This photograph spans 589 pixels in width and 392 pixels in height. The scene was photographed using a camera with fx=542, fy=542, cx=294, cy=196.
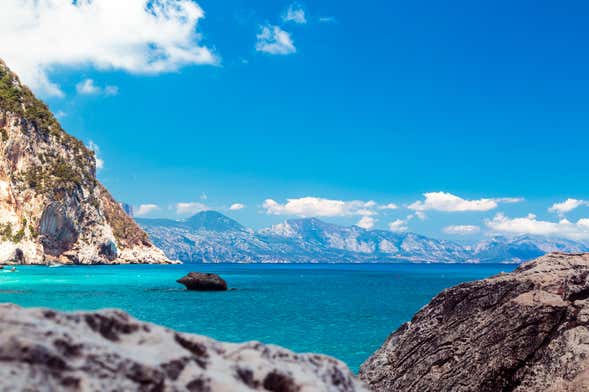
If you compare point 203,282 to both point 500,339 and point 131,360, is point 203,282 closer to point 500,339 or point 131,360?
point 500,339

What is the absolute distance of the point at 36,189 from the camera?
567 ft

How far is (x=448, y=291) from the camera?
10.7m

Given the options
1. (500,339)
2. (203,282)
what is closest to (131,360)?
(500,339)

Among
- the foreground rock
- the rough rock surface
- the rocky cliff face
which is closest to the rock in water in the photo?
the foreground rock

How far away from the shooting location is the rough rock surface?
3441mm

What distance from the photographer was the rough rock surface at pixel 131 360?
344 centimetres

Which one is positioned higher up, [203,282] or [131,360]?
[131,360]

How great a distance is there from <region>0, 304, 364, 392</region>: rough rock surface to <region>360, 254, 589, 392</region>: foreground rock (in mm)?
4762

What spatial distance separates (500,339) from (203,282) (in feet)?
295

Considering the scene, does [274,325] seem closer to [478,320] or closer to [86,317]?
[478,320]

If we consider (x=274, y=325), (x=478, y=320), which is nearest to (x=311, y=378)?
(x=478, y=320)

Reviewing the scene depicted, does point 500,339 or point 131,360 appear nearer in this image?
point 131,360

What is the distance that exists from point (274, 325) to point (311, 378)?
47.4 m

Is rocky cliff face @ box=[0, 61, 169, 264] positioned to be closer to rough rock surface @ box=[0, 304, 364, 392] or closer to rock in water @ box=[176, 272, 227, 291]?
rock in water @ box=[176, 272, 227, 291]
